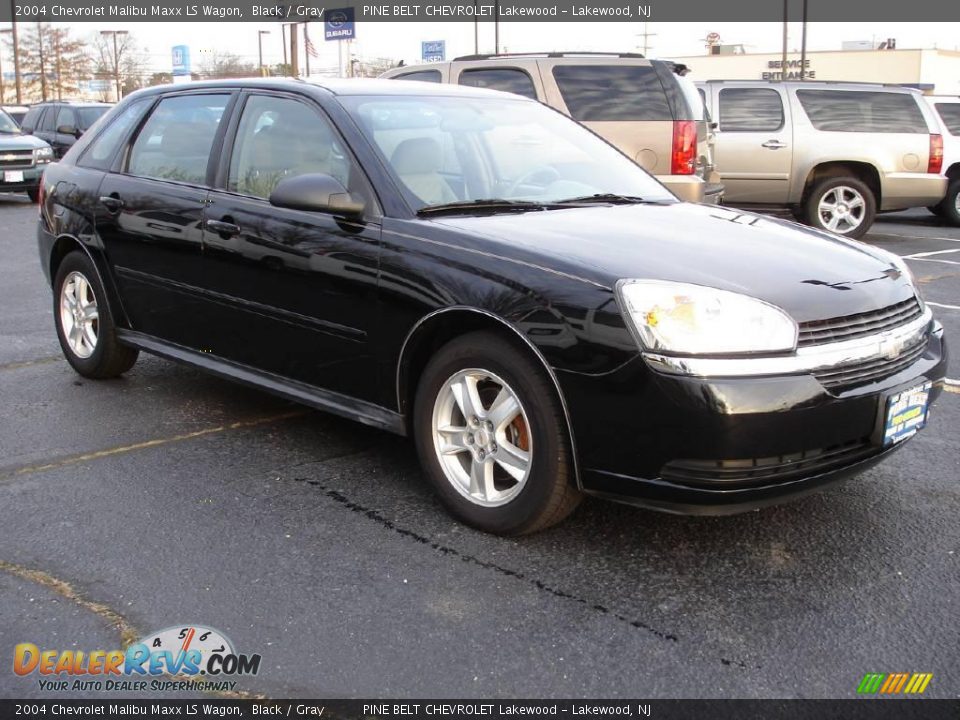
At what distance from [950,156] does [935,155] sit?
6.99ft

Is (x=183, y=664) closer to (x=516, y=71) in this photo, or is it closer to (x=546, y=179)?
(x=546, y=179)

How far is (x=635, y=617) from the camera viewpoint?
301 cm

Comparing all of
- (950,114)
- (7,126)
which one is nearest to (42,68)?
(7,126)

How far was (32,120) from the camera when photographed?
873 inches

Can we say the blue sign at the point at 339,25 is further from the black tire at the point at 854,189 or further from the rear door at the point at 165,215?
the rear door at the point at 165,215

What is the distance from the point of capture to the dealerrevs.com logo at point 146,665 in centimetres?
267

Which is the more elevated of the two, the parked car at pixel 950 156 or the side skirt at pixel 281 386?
the parked car at pixel 950 156

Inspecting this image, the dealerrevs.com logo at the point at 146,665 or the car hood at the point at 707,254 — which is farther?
the car hood at the point at 707,254

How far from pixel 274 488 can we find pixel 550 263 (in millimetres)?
1508

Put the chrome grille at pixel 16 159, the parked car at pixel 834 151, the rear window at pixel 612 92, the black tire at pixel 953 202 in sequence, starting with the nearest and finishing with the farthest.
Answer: the rear window at pixel 612 92
the parked car at pixel 834 151
the black tire at pixel 953 202
the chrome grille at pixel 16 159

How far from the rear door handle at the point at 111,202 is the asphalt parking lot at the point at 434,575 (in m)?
1.16

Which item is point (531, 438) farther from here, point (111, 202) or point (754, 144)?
point (754, 144)

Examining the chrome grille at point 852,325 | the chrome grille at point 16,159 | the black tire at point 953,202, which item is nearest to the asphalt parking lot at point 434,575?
the chrome grille at point 852,325

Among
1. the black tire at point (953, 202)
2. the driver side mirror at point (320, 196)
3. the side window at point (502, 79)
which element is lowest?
the black tire at point (953, 202)
